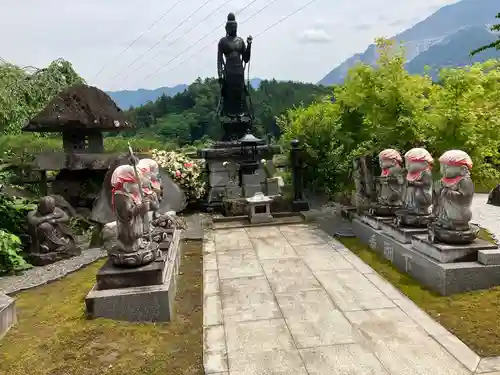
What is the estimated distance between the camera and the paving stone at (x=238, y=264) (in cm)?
693

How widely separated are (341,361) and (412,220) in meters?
3.71

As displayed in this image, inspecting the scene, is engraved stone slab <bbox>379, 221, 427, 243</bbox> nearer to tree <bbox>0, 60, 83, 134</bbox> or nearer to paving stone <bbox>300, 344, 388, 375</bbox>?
paving stone <bbox>300, 344, 388, 375</bbox>

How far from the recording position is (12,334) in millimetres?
4898

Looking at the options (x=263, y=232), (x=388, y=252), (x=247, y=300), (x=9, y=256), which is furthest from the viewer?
(x=263, y=232)

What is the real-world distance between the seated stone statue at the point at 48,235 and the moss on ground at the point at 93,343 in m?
1.90

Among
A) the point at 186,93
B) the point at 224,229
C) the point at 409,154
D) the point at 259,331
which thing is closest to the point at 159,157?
the point at 224,229

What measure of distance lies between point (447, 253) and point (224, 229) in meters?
5.77

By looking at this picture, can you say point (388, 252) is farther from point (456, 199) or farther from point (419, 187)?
point (456, 199)

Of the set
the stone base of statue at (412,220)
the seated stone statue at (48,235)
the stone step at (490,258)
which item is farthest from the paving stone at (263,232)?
the stone step at (490,258)

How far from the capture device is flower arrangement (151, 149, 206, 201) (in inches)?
472

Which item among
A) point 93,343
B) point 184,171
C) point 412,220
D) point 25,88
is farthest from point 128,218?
point 25,88

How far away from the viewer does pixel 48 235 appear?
25.8ft

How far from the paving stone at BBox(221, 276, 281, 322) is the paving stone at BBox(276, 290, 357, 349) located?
0.18 metres

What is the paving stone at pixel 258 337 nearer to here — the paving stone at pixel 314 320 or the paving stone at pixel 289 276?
the paving stone at pixel 314 320
